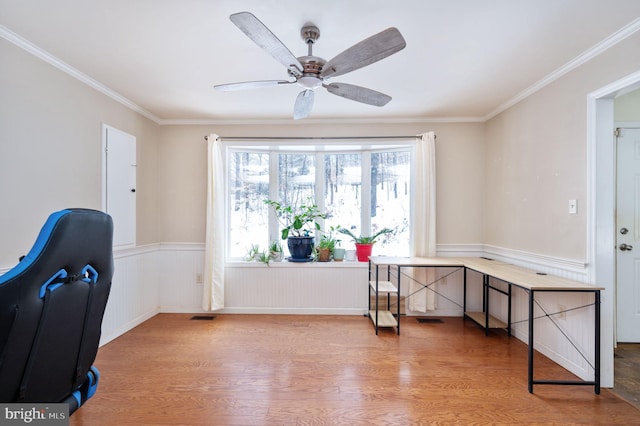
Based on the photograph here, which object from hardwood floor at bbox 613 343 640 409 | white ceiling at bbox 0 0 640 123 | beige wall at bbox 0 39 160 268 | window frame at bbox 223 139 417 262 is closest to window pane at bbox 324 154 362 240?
window frame at bbox 223 139 417 262

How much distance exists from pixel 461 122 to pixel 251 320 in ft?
11.5

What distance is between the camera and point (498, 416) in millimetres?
1823

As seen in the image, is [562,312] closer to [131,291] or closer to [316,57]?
[316,57]

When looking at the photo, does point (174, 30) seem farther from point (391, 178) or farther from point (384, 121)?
point (391, 178)

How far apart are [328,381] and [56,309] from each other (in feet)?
5.91

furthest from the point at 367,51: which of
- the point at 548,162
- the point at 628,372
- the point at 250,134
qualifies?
the point at 628,372

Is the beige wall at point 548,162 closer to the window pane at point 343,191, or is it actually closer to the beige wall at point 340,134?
the beige wall at point 340,134

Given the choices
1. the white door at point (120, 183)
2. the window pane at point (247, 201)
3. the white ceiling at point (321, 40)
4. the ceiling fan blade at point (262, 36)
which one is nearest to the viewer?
the ceiling fan blade at point (262, 36)

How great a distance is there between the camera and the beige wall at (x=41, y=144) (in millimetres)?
1950

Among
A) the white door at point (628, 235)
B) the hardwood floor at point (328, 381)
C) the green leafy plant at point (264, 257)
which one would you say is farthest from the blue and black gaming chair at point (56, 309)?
the white door at point (628, 235)

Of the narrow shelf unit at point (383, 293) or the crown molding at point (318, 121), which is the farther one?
the crown molding at point (318, 121)

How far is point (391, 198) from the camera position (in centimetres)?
379

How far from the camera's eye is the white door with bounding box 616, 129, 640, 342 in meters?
2.65

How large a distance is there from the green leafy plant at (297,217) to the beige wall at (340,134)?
0.92m
